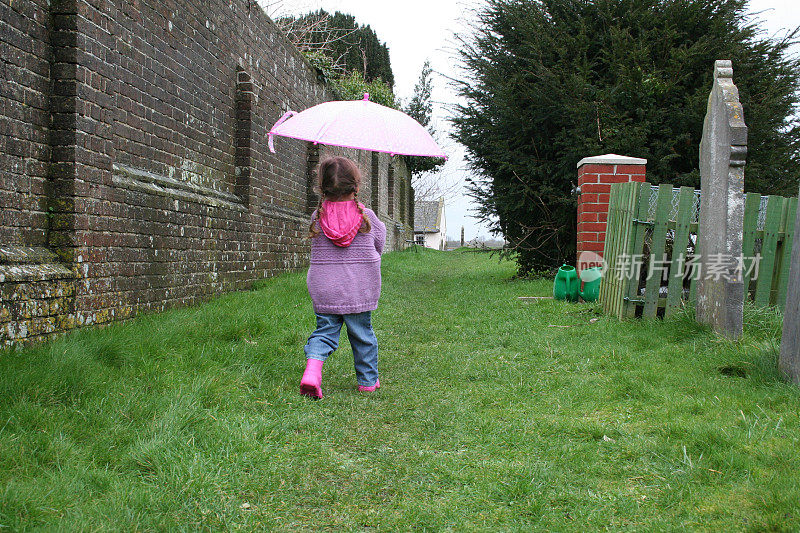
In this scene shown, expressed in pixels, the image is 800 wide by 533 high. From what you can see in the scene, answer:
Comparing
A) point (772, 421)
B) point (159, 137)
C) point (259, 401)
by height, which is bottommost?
point (259, 401)

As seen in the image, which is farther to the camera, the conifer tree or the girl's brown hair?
the conifer tree

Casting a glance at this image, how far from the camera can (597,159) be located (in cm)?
786

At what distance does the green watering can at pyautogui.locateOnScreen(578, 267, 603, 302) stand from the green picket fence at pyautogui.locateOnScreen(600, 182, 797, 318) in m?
1.30

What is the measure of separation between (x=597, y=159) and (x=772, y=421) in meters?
5.15

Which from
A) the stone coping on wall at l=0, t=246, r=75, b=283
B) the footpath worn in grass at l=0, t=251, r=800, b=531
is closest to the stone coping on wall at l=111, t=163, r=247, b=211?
the stone coping on wall at l=0, t=246, r=75, b=283

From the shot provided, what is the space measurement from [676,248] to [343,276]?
130 inches

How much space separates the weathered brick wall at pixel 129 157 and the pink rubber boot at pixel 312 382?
1.81 meters

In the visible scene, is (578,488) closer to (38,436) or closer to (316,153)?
(38,436)

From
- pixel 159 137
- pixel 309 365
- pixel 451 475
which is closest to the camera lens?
pixel 451 475

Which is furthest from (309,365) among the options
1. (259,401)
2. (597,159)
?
(597,159)

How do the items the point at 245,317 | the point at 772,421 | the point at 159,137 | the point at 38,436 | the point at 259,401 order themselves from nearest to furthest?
the point at 38,436, the point at 772,421, the point at 259,401, the point at 245,317, the point at 159,137

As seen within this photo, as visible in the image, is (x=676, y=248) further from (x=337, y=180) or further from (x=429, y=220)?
(x=429, y=220)

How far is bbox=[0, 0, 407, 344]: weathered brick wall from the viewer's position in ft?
13.9

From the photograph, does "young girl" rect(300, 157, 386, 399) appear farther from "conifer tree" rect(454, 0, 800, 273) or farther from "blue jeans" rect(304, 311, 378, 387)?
"conifer tree" rect(454, 0, 800, 273)
